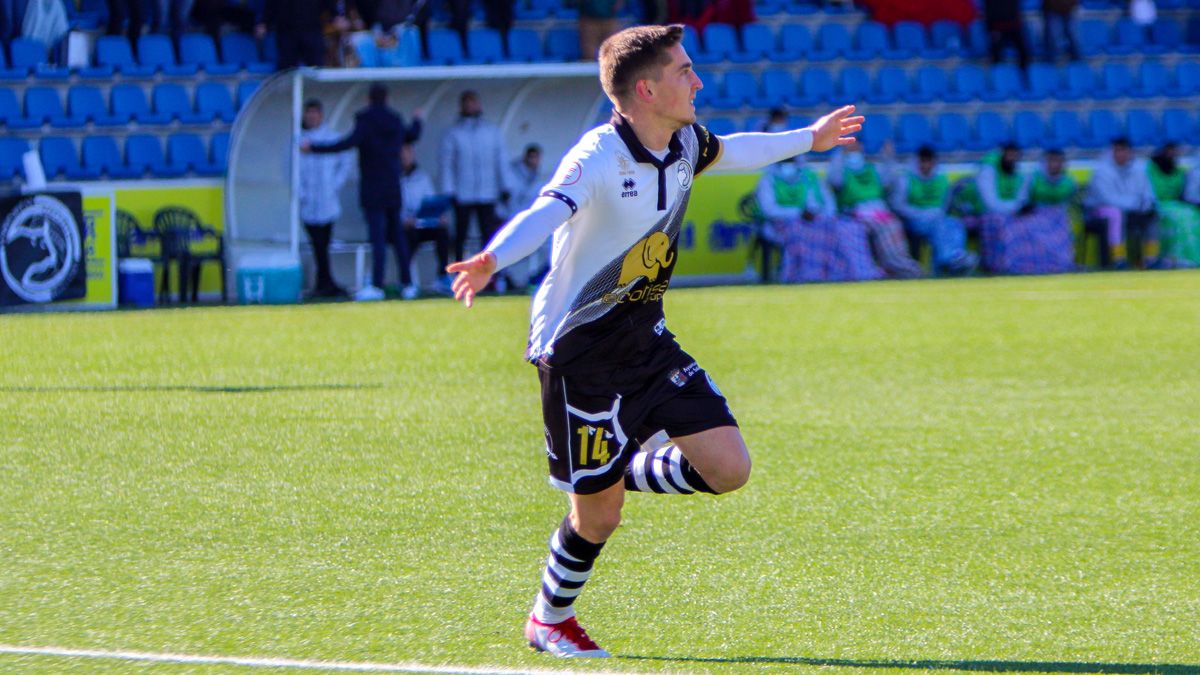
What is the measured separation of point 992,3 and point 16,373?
16.7m

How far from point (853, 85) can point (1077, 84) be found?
3.49 meters

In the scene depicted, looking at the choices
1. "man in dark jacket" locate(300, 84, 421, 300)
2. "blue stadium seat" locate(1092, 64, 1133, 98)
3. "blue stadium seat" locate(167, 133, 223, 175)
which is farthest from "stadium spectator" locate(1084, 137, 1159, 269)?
"blue stadium seat" locate(167, 133, 223, 175)

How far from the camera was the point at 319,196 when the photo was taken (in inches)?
703

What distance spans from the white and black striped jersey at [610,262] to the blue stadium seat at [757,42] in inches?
743

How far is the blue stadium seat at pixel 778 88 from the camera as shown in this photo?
2252 centimetres

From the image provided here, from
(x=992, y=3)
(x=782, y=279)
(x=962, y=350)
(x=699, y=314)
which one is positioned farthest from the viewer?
(x=992, y=3)

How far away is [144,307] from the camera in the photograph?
54.0ft

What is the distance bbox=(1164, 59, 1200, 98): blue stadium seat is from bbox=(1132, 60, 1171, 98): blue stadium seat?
0.10 m

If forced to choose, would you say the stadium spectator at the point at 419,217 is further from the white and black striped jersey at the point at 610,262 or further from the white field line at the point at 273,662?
the white field line at the point at 273,662

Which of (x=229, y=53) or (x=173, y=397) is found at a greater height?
(x=229, y=53)

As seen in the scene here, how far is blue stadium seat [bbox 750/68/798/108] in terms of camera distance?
73.9 feet

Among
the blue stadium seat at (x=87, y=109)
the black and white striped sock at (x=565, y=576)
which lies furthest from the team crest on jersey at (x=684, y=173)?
the blue stadium seat at (x=87, y=109)

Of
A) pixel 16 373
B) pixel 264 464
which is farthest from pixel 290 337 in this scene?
pixel 264 464

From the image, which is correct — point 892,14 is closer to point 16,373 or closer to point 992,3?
point 992,3
